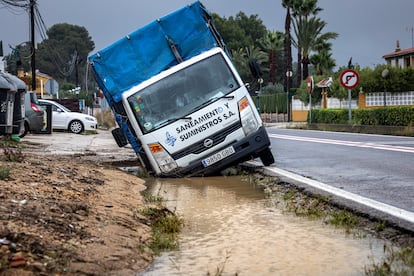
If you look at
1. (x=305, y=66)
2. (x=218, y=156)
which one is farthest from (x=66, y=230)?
(x=305, y=66)

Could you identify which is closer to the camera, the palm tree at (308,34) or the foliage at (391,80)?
the foliage at (391,80)

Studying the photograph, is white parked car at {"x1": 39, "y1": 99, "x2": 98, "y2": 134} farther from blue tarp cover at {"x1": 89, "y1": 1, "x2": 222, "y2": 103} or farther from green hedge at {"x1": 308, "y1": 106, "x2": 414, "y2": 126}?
blue tarp cover at {"x1": 89, "y1": 1, "x2": 222, "y2": 103}

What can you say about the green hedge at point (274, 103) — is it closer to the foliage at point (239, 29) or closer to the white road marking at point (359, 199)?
the foliage at point (239, 29)

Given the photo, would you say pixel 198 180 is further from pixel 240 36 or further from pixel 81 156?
pixel 240 36

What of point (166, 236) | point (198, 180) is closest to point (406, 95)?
point (198, 180)

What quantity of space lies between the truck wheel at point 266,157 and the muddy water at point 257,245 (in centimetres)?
431

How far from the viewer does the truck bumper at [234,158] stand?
1174 centimetres

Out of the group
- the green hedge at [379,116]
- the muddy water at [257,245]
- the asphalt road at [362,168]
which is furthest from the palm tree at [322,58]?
the muddy water at [257,245]

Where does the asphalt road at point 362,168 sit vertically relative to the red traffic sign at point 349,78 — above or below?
below

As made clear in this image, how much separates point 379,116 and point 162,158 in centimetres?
1890

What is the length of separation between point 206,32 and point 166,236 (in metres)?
6.94

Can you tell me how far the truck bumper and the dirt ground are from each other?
3.02 m

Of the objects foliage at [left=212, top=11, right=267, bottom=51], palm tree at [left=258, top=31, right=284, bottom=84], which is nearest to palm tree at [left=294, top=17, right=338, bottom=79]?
palm tree at [left=258, top=31, right=284, bottom=84]

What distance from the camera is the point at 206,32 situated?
12.5m
